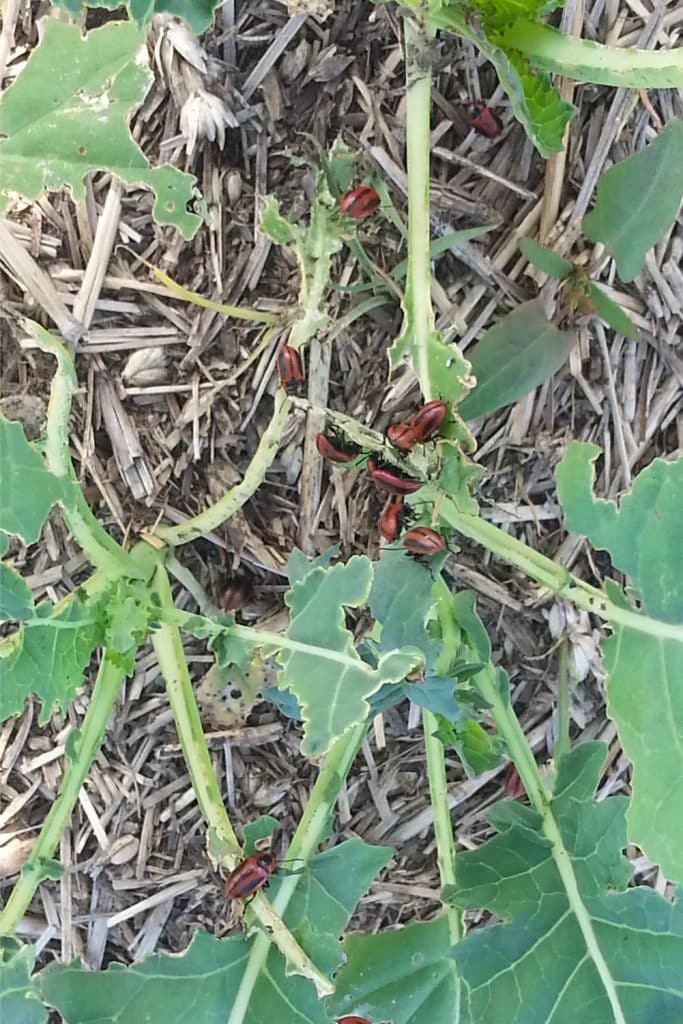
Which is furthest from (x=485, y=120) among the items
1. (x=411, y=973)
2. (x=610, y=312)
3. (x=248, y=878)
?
(x=411, y=973)

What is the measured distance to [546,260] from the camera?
1.66m

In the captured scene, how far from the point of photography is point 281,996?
1.46 m

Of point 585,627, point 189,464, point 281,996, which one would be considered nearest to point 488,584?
point 585,627

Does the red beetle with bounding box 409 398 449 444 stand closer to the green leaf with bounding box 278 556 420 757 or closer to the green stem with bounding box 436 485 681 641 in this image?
the green stem with bounding box 436 485 681 641

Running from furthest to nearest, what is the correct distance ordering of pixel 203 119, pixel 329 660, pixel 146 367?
pixel 146 367 → pixel 203 119 → pixel 329 660

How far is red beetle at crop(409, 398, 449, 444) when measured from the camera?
1.37m

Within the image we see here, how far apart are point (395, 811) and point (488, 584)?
48cm

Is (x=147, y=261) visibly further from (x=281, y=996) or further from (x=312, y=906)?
(x=281, y=996)

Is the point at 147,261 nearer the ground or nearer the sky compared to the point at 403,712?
nearer the sky

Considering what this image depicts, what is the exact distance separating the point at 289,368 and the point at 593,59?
2.08 feet

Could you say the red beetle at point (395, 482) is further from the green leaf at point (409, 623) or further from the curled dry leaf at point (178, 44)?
the curled dry leaf at point (178, 44)

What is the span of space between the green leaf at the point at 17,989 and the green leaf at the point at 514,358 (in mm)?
1084

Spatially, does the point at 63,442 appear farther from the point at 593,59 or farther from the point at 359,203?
the point at 593,59

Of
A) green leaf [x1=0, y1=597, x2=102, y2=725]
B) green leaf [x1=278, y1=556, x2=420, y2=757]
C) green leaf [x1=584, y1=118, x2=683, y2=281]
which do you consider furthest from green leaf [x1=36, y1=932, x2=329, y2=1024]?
green leaf [x1=584, y1=118, x2=683, y2=281]
